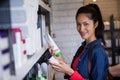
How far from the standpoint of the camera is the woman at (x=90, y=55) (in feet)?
4.61

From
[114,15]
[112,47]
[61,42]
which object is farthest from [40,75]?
[114,15]

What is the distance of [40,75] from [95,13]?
612 mm

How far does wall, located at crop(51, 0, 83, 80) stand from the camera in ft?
12.3

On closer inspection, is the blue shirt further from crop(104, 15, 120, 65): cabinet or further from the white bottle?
crop(104, 15, 120, 65): cabinet

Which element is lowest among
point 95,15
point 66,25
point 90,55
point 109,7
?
point 90,55

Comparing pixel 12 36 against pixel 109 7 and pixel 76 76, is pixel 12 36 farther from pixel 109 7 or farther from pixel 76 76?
pixel 109 7

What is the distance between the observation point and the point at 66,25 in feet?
12.4

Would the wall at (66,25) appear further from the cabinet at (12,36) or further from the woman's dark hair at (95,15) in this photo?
the cabinet at (12,36)

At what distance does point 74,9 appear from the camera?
375 centimetres

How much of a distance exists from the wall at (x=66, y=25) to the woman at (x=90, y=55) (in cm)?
213

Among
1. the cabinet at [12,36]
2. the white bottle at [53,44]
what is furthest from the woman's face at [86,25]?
the cabinet at [12,36]

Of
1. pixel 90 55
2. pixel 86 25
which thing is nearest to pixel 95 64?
pixel 90 55

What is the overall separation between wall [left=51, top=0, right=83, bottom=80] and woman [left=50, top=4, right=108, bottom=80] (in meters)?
2.13

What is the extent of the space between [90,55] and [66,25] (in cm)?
237
